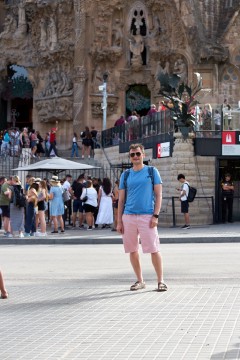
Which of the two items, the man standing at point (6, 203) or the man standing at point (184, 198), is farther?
the man standing at point (184, 198)

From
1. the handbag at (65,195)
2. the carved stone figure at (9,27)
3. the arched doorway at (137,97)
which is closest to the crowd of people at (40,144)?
the arched doorway at (137,97)

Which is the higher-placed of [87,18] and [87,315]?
[87,18]

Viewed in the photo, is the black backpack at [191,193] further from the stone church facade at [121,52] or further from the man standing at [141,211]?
the stone church facade at [121,52]

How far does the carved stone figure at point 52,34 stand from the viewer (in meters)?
48.9

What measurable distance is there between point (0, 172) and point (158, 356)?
35143 mm

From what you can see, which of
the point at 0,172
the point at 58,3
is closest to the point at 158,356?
the point at 0,172

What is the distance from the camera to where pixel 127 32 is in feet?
156

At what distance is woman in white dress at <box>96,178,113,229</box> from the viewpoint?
26.8 metres

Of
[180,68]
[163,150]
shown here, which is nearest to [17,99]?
[180,68]

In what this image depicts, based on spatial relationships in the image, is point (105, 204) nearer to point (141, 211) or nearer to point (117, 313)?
point (141, 211)

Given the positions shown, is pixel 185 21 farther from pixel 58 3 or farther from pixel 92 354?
pixel 92 354

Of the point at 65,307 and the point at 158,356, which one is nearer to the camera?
the point at 158,356

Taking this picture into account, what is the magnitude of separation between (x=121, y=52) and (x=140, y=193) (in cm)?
3680

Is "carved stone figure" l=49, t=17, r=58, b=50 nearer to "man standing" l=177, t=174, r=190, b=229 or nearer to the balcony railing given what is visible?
the balcony railing
